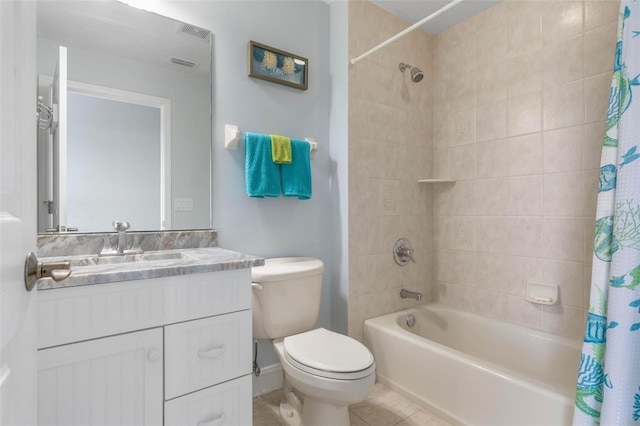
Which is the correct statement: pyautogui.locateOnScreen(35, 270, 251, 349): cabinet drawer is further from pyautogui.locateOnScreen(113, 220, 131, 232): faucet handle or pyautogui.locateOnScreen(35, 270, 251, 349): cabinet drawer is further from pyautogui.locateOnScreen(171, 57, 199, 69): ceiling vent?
pyautogui.locateOnScreen(171, 57, 199, 69): ceiling vent

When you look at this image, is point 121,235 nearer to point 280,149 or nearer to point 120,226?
point 120,226

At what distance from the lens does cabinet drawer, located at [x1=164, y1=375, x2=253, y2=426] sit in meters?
1.05

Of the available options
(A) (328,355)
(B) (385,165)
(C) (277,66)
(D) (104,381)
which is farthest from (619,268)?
(C) (277,66)

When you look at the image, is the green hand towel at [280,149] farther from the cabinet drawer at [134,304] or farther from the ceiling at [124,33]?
the cabinet drawer at [134,304]

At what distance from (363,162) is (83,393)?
171cm

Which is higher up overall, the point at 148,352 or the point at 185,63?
the point at 185,63

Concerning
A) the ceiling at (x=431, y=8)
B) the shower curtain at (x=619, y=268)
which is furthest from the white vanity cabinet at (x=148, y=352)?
the ceiling at (x=431, y=8)

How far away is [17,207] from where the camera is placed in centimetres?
46

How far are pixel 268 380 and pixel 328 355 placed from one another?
0.72 metres

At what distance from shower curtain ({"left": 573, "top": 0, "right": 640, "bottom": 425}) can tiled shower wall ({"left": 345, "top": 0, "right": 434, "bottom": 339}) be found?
1130 mm

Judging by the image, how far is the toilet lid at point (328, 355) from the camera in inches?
50.1

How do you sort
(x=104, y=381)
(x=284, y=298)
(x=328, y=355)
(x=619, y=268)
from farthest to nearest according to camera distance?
1. (x=284, y=298)
2. (x=328, y=355)
3. (x=619, y=268)
4. (x=104, y=381)

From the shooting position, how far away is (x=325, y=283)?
210 centimetres

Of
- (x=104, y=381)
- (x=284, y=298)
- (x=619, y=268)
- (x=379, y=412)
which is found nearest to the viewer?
(x=104, y=381)
